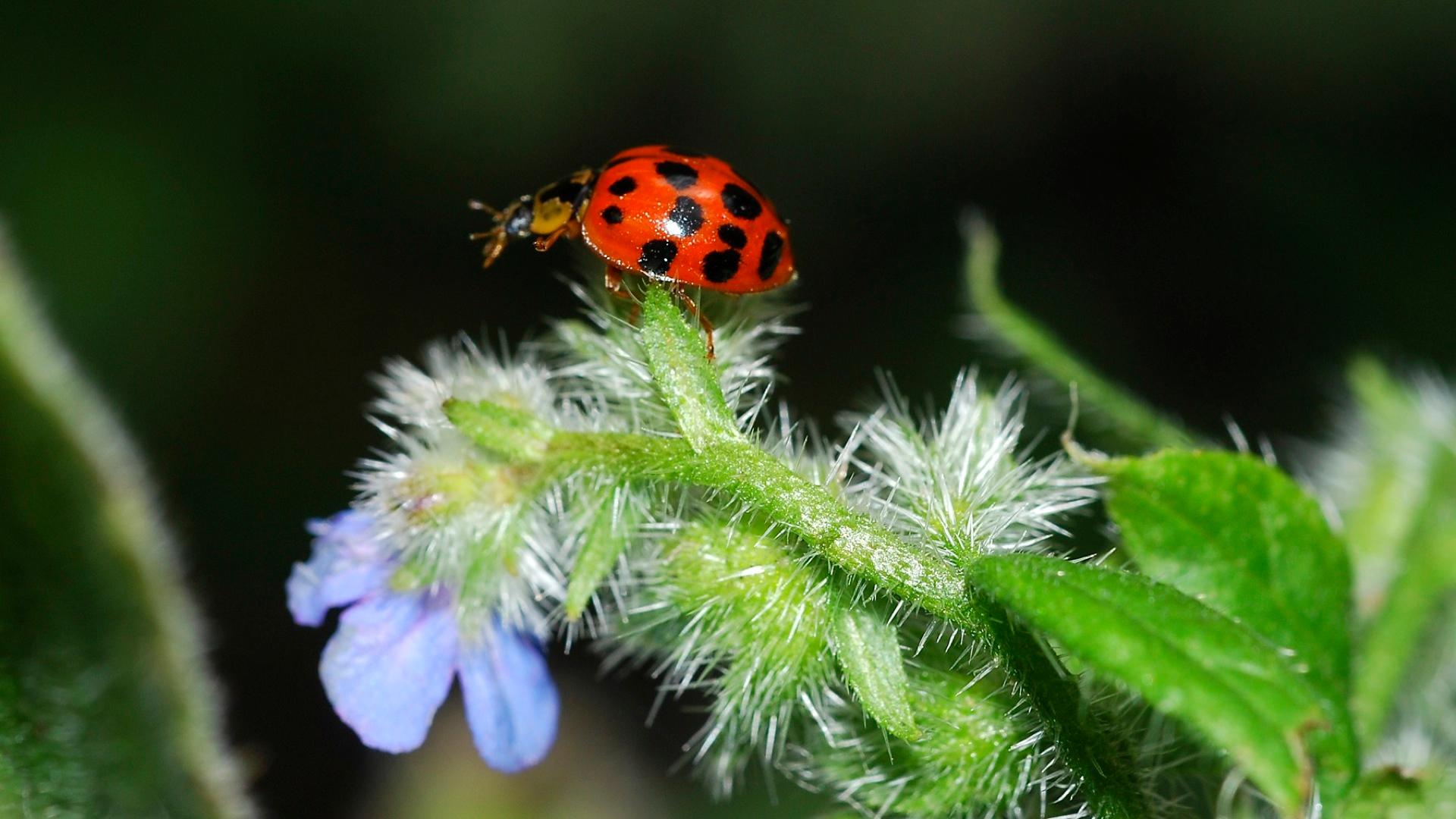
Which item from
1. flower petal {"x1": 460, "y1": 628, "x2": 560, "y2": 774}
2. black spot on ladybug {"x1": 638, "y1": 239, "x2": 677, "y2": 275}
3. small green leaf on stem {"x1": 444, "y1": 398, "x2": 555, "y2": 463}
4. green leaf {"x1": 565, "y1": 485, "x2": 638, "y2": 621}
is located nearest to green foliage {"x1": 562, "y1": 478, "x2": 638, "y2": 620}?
green leaf {"x1": 565, "y1": 485, "x2": 638, "y2": 621}

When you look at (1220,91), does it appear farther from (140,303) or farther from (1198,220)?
(140,303)

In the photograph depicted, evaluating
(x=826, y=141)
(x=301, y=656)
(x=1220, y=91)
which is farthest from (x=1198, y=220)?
(x=301, y=656)

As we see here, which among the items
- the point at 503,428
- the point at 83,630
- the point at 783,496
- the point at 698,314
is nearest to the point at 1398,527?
the point at 698,314

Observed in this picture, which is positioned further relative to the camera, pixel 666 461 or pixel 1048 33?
pixel 1048 33

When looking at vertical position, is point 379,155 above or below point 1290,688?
below

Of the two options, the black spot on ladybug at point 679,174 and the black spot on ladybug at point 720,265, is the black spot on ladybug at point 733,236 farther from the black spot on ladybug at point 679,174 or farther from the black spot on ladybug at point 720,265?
the black spot on ladybug at point 679,174

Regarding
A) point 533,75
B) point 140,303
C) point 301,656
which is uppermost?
point 533,75
